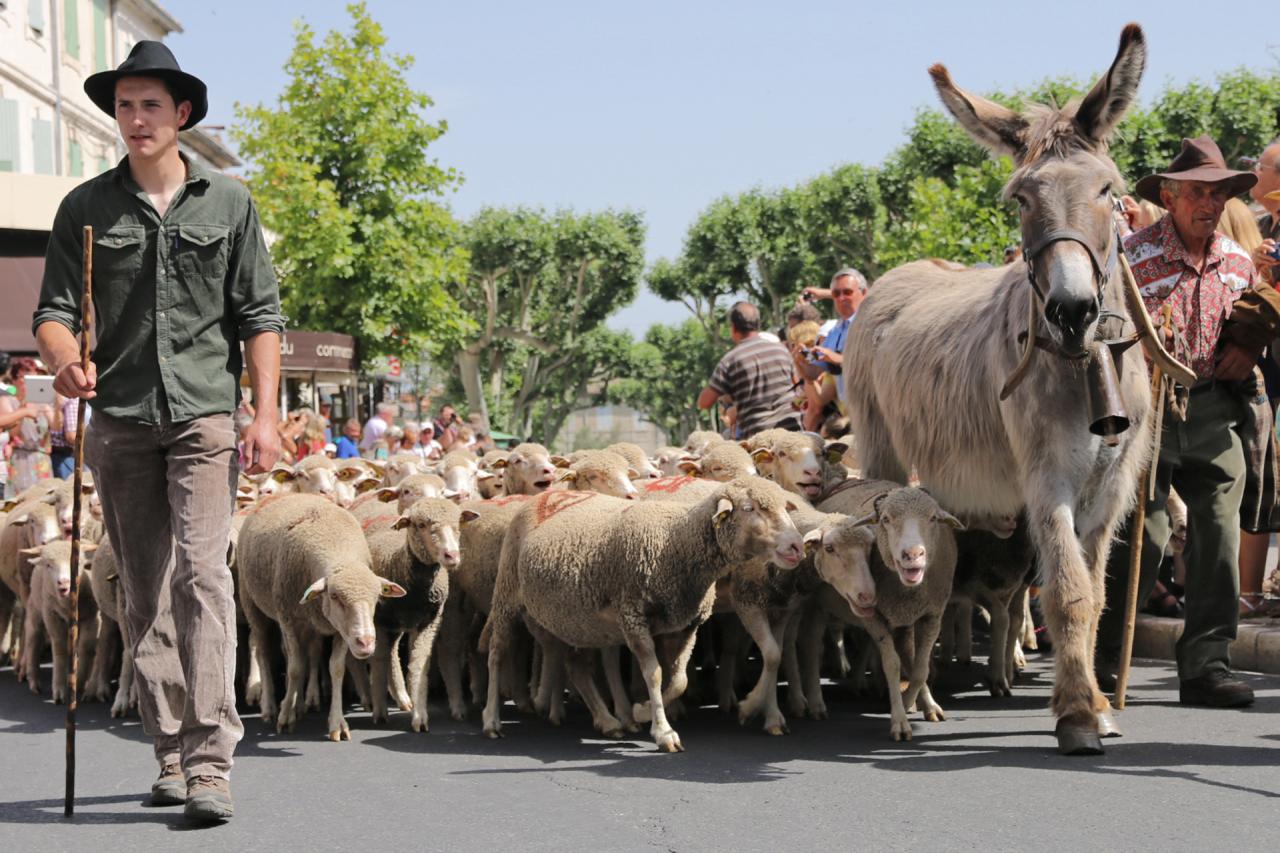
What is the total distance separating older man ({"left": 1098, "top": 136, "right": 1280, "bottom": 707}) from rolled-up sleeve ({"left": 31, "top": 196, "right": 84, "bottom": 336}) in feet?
15.8

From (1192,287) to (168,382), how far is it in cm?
475

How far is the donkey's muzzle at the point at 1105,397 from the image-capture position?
6590mm

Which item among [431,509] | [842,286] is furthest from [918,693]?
[842,286]

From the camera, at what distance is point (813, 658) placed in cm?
823

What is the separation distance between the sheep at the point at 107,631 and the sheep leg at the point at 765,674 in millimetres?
3156

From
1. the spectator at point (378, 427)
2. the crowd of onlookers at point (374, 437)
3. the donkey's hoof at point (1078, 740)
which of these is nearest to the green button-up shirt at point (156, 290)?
the donkey's hoof at point (1078, 740)

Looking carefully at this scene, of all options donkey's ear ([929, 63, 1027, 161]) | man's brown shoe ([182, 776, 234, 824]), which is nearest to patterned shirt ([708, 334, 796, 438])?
donkey's ear ([929, 63, 1027, 161])

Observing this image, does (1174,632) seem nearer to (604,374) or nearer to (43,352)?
(43,352)

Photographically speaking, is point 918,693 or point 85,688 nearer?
point 918,693

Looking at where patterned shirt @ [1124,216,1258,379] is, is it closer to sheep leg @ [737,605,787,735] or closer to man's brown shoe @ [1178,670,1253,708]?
man's brown shoe @ [1178,670,1253,708]

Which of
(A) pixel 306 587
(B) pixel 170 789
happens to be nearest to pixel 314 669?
(A) pixel 306 587

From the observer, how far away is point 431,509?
8180mm

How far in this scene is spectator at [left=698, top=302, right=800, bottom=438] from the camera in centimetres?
1237

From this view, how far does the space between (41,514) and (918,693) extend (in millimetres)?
5844
